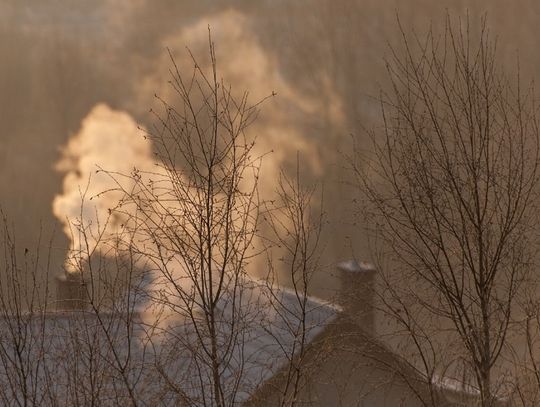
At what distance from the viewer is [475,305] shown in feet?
21.2

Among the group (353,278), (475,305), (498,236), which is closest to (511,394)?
(475,305)

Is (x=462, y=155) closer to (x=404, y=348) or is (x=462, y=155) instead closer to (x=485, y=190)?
(x=485, y=190)

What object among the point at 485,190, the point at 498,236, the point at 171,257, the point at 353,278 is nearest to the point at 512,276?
the point at 498,236

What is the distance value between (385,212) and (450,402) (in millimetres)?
2843

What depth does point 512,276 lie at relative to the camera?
21.0 feet

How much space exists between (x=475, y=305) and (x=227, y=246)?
2.28 metres

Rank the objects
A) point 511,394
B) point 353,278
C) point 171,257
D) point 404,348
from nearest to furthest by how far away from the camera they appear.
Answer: point 171,257
point 404,348
point 511,394
point 353,278

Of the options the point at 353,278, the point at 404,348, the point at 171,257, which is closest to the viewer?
the point at 171,257

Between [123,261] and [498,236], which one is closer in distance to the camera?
[123,261]

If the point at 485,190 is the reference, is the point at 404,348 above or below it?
below

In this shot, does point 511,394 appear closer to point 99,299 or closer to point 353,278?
point 99,299

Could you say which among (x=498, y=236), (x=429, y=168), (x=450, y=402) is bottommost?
(x=450, y=402)

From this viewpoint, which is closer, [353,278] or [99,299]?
[99,299]

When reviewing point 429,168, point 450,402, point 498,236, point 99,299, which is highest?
point 429,168
